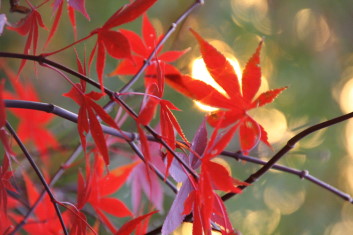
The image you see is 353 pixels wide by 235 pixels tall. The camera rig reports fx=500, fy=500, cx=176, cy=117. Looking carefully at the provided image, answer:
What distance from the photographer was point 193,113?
697mm

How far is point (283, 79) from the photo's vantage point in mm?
742

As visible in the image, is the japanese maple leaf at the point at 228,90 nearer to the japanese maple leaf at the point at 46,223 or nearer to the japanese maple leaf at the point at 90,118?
the japanese maple leaf at the point at 90,118

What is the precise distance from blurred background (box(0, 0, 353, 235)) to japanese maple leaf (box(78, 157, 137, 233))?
35 centimetres

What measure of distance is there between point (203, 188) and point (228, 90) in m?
0.04

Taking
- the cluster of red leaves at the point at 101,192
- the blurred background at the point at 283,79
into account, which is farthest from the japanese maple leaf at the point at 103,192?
the blurred background at the point at 283,79

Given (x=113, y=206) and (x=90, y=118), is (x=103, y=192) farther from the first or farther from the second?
(x=90, y=118)

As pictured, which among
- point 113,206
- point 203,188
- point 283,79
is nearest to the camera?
point 203,188

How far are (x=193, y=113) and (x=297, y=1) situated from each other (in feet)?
0.95

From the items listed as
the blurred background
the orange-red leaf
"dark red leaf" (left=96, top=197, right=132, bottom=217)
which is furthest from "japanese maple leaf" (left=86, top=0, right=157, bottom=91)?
Result: the blurred background

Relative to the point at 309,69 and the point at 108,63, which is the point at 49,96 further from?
the point at 309,69

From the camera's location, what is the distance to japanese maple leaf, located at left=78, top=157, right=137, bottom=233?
0.26 m

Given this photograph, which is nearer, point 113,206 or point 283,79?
point 113,206


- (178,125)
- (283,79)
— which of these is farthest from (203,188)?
(283,79)

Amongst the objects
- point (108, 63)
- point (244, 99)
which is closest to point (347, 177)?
point (108, 63)
